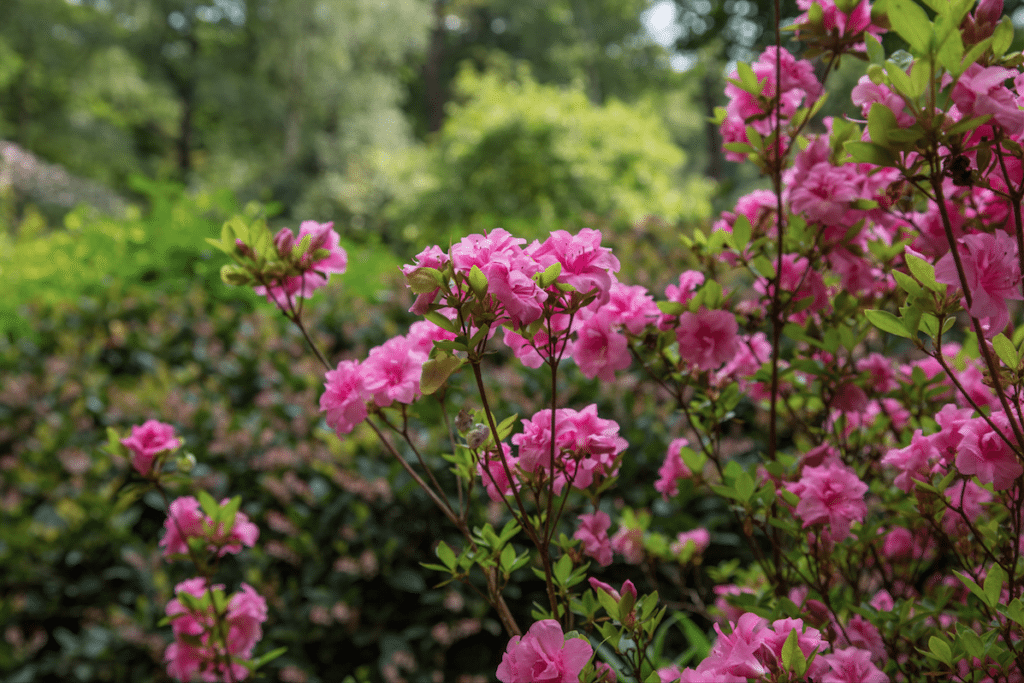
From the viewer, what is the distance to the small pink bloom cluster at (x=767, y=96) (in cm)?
106

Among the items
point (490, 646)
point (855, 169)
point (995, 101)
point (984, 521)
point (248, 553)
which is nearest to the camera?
point (995, 101)

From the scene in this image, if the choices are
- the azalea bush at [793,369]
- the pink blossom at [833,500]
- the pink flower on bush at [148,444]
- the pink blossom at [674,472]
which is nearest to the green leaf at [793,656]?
the azalea bush at [793,369]

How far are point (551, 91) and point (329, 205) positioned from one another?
5510 mm

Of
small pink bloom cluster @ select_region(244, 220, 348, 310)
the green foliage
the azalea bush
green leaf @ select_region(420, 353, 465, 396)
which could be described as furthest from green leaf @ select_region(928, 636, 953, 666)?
the green foliage

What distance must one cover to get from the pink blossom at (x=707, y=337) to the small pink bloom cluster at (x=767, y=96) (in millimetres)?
282

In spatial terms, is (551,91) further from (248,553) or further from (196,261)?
(248,553)

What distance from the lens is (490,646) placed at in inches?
69.5

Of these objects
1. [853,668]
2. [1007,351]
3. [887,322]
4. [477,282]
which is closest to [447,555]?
[477,282]

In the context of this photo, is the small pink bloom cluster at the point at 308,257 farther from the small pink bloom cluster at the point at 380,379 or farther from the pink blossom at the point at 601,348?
the pink blossom at the point at 601,348

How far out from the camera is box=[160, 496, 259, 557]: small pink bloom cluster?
3.97ft

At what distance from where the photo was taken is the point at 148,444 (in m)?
1.19

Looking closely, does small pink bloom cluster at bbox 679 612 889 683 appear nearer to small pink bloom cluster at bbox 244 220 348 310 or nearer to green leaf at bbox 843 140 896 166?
green leaf at bbox 843 140 896 166

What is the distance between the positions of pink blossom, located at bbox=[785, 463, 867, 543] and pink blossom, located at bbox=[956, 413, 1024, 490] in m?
0.19

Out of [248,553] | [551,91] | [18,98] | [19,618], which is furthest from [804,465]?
[18,98]
